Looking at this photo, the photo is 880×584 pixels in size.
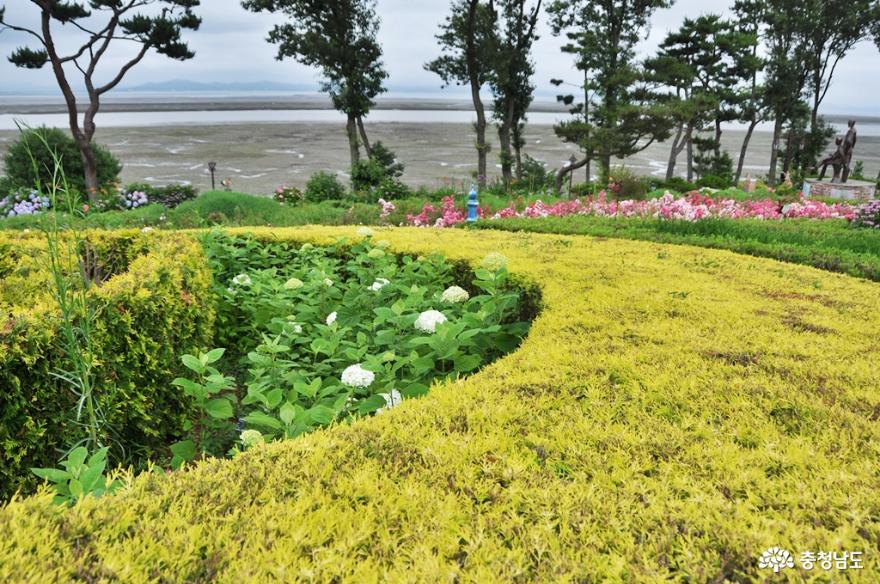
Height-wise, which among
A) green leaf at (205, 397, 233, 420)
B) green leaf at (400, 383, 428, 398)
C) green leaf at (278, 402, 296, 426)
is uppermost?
green leaf at (278, 402, 296, 426)

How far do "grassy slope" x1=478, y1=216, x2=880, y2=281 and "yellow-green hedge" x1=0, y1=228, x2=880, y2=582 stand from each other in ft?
10.6

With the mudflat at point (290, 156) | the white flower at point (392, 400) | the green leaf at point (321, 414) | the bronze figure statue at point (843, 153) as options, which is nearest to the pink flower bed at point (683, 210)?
the white flower at point (392, 400)

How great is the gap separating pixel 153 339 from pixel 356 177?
15.8 meters

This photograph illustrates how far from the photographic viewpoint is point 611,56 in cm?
2419

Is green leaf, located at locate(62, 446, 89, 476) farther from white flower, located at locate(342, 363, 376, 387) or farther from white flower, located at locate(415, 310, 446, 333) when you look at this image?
white flower, located at locate(415, 310, 446, 333)

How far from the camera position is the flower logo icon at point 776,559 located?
4.56ft

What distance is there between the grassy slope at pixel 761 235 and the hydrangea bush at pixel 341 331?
321 centimetres

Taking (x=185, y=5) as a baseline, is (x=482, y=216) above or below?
A: below

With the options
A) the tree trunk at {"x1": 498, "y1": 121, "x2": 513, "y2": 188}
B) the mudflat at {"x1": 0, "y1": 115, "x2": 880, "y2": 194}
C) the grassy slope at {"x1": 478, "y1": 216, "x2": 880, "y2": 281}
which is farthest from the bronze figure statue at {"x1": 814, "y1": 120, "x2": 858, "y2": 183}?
the mudflat at {"x1": 0, "y1": 115, "x2": 880, "y2": 194}

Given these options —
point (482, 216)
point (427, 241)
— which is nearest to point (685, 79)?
point (482, 216)

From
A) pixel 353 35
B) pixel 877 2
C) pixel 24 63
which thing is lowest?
pixel 24 63

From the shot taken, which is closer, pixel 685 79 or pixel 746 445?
pixel 746 445

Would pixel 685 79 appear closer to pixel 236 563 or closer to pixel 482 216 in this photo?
pixel 482 216

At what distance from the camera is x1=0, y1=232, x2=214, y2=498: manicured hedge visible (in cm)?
242
